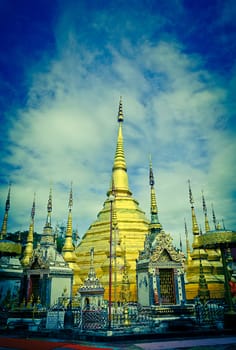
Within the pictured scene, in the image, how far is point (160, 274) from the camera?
1756 centimetres

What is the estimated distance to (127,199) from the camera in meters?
34.8

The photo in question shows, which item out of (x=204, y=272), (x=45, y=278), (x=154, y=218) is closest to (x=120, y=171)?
(x=204, y=272)

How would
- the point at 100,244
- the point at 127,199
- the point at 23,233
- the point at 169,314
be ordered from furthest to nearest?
the point at 23,233, the point at 127,199, the point at 100,244, the point at 169,314

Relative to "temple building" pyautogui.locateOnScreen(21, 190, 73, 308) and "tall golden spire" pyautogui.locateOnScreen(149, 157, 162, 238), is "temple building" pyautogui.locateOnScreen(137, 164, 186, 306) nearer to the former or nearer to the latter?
"tall golden spire" pyautogui.locateOnScreen(149, 157, 162, 238)

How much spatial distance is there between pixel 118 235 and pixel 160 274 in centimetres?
1012

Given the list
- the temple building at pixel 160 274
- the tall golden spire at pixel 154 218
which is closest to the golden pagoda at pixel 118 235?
the tall golden spire at pixel 154 218

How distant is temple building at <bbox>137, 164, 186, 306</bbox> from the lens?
55.2 feet

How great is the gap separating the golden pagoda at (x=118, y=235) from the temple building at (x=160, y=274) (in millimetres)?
5628

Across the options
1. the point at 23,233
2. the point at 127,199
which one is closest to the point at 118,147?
the point at 127,199

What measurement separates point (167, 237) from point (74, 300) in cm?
836

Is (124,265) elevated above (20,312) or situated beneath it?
elevated above

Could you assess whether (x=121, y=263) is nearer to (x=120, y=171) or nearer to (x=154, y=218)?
(x=154, y=218)

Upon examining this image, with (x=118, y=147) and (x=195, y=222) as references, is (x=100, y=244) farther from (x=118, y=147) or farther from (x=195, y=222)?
(x=118, y=147)

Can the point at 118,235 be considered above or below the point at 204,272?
above
